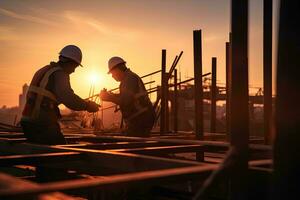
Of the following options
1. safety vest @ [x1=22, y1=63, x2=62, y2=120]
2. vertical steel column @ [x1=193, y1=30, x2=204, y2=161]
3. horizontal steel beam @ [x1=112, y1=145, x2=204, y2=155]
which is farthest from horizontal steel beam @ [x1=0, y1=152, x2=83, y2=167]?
vertical steel column @ [x1=193, y1=30, x2=204, y2=161]

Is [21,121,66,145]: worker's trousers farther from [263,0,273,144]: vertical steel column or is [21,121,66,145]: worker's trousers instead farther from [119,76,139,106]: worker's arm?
[263,0,273,144]: vertical steel column

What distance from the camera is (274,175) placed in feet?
7.11

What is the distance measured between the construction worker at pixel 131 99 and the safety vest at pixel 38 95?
5.08ft

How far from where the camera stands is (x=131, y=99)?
7.21 metres

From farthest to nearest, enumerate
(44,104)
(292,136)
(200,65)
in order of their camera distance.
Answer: (200,65) < (44,104) < (292,136)

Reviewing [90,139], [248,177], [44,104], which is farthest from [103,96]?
[248,177]

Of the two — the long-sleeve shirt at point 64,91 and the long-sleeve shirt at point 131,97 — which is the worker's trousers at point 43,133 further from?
the long-sleeve shirt at point 131,97

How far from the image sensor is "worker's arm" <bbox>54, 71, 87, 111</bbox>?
5.61 m

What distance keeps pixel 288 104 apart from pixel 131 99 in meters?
5.20

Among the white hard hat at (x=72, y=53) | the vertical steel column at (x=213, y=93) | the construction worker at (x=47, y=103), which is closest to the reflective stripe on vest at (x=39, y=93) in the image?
the construction worker at (x=47, y=103)

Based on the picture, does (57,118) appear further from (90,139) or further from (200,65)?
(200,65)

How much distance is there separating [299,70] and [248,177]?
2.22ft

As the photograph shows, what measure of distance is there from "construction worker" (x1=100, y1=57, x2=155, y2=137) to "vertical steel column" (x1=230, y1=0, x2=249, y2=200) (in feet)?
16.1

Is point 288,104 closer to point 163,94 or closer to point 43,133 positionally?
point 43,133
